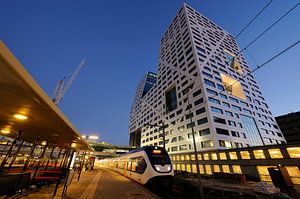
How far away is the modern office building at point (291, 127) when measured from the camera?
52.1m

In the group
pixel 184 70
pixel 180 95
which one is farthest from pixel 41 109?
pixel 184 70

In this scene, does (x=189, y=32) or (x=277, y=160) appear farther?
(x=189, y=32)

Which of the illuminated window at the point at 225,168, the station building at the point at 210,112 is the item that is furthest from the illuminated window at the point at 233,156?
the illuminated window at the point at 225,168

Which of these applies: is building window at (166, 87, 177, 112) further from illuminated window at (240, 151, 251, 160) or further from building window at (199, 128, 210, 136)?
illuminated window at (240, 151, 251, 160)

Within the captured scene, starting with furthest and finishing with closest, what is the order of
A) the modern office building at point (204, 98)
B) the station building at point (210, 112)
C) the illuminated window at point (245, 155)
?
1. the modern office building at point (204, 98)
2. the illuminated window at point (245, 155)
3. the station building at point (210, 112)

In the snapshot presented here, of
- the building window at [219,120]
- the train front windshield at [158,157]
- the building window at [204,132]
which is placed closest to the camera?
the train front windshield at [158,157]

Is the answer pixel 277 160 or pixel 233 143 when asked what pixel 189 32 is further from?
pixel 277 160

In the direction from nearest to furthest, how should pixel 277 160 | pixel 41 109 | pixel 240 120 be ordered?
pixel 41 109 < pixel 277 160 < pixel 240 120

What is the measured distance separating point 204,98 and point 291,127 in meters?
49.9

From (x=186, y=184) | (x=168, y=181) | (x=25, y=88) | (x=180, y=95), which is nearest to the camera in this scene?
(x=25, y=88)

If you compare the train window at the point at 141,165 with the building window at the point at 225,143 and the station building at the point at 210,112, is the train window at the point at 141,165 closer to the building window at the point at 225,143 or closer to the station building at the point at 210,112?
the station building at the point at 210,112

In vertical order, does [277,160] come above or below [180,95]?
below

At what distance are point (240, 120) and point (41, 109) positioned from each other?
41.3 m

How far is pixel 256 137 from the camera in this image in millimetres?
35750
